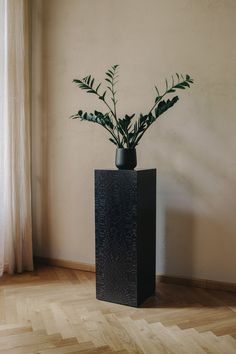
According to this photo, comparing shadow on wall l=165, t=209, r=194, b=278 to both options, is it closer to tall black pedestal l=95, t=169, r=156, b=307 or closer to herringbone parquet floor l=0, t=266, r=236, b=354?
herringbone parquet floor l=0, t=266, r=236, b=354

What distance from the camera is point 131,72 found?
289cm

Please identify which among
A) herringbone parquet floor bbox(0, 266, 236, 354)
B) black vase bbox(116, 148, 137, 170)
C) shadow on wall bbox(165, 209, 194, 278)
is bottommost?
herringbone parquet floor bbox(0, 266, 236, 354)

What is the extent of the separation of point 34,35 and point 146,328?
99.5 inches

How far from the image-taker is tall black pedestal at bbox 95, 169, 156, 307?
7.57ft

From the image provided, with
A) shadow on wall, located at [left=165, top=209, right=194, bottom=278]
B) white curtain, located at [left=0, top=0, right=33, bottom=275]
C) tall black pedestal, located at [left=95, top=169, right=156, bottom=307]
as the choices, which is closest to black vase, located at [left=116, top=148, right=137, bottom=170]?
tall black pedestal, located at [left=95, top=169, right=156, bottom=307]

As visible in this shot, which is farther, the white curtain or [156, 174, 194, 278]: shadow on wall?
the white curtain

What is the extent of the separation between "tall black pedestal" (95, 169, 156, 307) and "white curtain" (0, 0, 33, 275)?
909 mm

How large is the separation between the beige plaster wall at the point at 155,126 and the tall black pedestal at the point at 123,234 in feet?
1.37

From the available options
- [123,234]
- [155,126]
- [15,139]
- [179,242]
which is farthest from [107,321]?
[15,139]

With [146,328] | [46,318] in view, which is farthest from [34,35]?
[146,328]

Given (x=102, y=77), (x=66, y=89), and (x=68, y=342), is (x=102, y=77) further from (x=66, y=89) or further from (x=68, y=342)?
(x=68, y=342)

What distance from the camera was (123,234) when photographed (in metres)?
2.34

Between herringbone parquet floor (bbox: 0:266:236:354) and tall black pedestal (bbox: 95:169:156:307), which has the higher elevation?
tall black pedestal (bbox: 95:169:156:307)

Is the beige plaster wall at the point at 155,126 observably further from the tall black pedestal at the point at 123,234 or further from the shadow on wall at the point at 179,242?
the tall black pedestal at the point at 123,234
